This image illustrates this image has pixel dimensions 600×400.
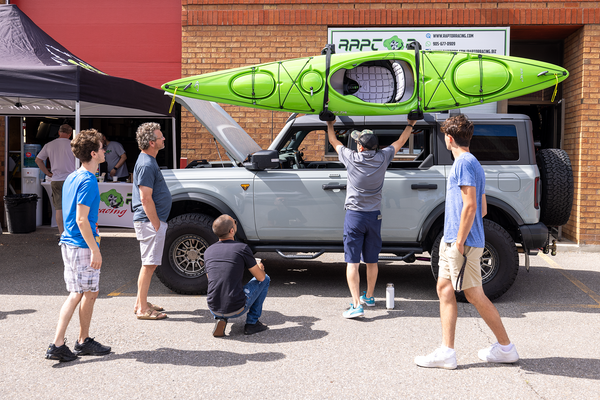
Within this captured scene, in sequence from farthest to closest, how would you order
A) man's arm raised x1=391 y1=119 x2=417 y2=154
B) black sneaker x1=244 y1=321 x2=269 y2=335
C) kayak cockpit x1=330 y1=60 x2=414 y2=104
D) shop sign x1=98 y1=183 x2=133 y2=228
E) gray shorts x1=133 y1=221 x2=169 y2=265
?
1. shop sign x1=98 y1=183 x2=133 y2=228
2. kayak cockpit x1=330 y1=60 x2=414 y2=104
3. man's arm raised x1=391 y1=119 x2=417 y2=154
4. gray shorts x1=133 y1=221 x2=169 y2=265
5. black sneaker x1=244 y1=321 x2=269 y2=335

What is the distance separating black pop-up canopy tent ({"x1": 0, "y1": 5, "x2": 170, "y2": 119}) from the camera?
6.24m

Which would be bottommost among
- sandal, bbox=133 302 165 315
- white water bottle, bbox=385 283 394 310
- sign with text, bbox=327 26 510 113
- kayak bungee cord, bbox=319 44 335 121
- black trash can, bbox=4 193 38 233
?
sandal, bbox=133 302 165 315

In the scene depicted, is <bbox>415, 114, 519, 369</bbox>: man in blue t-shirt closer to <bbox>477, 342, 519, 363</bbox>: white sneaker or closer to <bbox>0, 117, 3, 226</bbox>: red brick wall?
<bbox>477, 342, 519, 363</bbox>: white sneaker

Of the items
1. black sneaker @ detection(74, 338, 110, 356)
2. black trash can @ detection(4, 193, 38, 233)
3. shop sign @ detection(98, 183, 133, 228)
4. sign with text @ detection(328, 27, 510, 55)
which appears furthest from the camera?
black trash can @ detection(4, 193, 38, 233)

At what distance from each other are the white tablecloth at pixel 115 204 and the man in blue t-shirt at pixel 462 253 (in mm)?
5976

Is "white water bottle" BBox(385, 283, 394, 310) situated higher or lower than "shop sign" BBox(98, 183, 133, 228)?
lower

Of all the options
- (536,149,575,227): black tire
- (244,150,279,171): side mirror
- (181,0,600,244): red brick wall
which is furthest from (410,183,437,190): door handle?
(181,0,600,244): red brick wall

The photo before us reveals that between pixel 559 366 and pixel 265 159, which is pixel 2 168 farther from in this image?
pixel 559 366

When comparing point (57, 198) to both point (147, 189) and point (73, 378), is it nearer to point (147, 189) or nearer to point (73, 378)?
point (147, 189)

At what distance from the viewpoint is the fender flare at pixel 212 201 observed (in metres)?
5.72

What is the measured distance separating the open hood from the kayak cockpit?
1343 mm

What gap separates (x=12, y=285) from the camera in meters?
6.14

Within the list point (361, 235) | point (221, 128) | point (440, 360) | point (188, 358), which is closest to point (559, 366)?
point (440, 360)

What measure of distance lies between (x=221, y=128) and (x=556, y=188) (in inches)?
148
